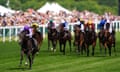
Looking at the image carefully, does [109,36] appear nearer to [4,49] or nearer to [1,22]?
[4,49]

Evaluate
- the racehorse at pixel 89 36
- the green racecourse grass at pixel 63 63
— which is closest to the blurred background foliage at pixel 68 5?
the racehorse at pixel 89 36

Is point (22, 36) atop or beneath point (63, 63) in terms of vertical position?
atop

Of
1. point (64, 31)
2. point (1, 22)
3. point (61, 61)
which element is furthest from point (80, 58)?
point (1, 22)

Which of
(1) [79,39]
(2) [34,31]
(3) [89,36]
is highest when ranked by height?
(2) [34,31]

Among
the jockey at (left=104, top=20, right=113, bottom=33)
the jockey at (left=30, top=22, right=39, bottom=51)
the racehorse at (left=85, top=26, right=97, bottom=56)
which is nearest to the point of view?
the jockey at (left=30, top=22, right=39, bottom=51)

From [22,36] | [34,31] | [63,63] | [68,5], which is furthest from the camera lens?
[68,5]

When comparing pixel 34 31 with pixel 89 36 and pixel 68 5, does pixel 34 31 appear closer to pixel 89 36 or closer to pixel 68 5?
pixel 89 36

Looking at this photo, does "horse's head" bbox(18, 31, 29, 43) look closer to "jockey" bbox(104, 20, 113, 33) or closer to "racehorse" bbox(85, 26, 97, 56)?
"racehorse" bbox(85, 26, 97, 56)

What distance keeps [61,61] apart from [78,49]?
411cm

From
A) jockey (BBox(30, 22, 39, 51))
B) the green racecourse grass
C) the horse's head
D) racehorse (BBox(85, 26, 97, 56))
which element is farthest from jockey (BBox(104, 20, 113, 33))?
the horse's head

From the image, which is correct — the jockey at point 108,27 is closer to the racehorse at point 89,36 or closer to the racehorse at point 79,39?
the racehorse at point 89,36

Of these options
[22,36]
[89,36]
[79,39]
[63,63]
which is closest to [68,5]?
[79,39]

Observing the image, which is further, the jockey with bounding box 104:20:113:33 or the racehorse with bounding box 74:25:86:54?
the racehorse with bounding box 74:25:86:54

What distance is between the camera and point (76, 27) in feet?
78.3
